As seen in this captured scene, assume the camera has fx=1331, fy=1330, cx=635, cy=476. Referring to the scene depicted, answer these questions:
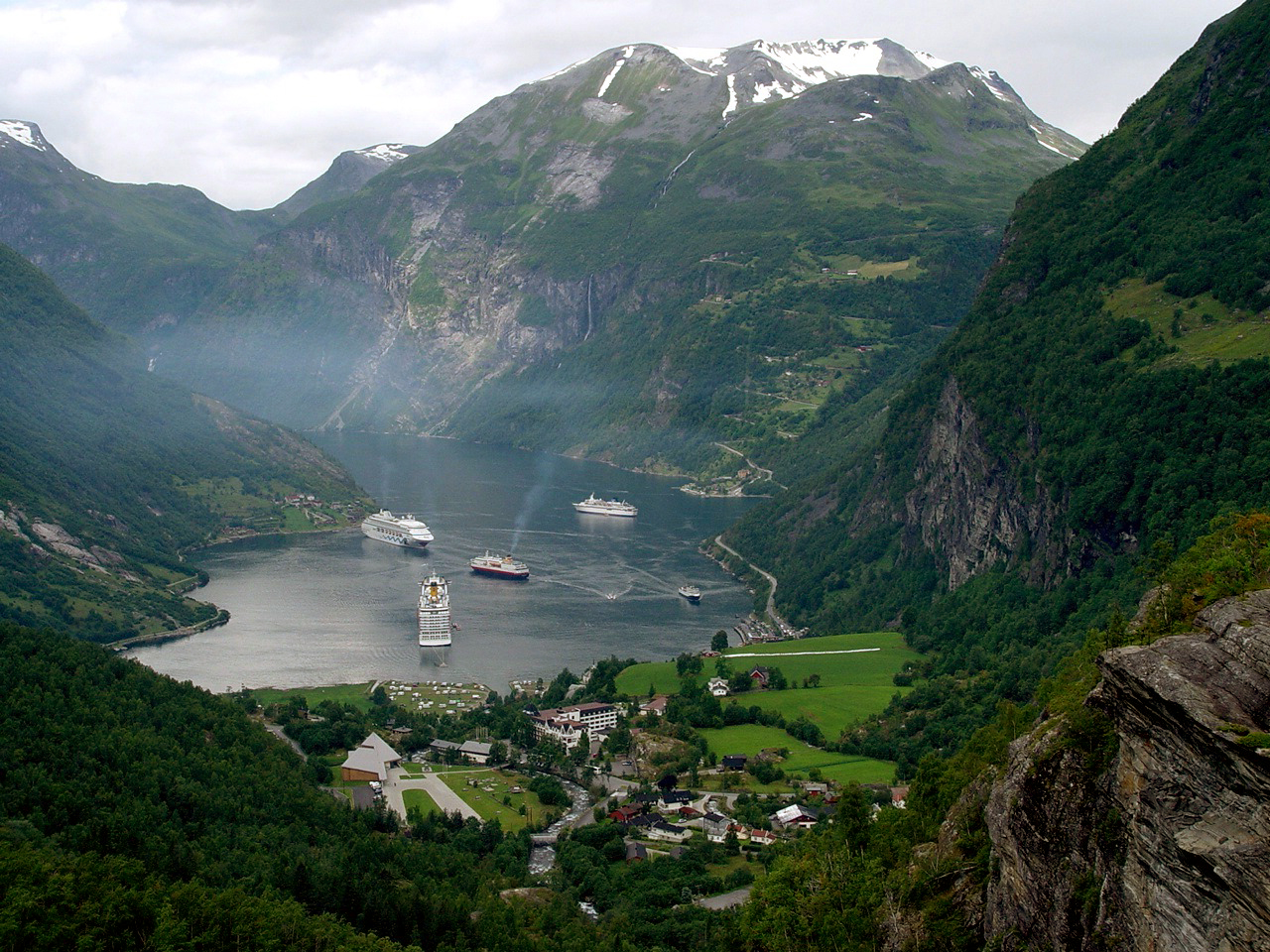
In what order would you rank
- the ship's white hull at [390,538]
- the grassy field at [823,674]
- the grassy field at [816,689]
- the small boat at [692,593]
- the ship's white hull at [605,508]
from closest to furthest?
the grassy field at [816,689] < the grassy field at [823,674] < the small boat at [692,593] < the ship's white hull at [390,538] < the ship's white hull at [605,508]

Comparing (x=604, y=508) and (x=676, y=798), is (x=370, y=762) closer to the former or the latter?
(x=676, y=798)

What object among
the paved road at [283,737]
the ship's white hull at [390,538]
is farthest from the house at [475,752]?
the ship's white hull at [390,538]

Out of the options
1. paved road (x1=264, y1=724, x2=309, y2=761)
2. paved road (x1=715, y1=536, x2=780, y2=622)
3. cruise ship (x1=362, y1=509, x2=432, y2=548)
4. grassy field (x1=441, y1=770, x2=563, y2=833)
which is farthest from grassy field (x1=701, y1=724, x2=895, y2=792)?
cruise ship (x1=362, y1=509, x2=432, y2=548)

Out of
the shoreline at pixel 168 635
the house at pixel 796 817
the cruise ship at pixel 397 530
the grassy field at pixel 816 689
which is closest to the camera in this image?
the house at pixel 796 817

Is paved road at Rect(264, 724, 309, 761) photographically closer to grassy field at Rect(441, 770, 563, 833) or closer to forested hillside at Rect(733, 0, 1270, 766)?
grassy field at Rect(441, 770, 563, 833)

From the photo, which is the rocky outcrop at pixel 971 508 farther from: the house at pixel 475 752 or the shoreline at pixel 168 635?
the shoreline at pixel 168 635

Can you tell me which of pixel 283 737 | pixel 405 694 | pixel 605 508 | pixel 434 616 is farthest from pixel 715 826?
pixel 605 508
